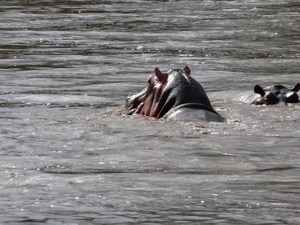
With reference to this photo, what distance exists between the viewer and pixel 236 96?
30.9ft

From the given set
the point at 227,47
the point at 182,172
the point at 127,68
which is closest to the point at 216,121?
the point at 182,172

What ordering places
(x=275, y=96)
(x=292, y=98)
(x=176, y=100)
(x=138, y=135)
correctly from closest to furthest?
1. (x=138, y=135)
2. (x=176, y=100)
3. (x=292, y=98)
4. (x=275, y=96)

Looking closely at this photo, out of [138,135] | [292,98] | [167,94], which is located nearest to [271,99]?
[292,98]

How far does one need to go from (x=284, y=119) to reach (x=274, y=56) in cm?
584

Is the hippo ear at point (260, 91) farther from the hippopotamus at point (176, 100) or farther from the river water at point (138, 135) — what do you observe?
the hippopotamus at point (176, 100)

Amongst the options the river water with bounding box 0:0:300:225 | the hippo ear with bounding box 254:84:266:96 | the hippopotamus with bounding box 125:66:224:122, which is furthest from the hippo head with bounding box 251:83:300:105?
the hippopotamus with bounding box 125:66:224:122

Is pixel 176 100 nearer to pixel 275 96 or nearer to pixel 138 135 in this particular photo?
pixel 138 135

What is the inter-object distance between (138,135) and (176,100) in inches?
34.3

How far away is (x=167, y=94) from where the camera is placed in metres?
7.62

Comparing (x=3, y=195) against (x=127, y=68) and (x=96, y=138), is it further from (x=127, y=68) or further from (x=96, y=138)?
(x=127, y=68)

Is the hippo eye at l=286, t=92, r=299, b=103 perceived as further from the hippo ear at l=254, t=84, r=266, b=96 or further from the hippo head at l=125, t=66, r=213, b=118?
the hippo head at l=125, t=66, r=213, b=118

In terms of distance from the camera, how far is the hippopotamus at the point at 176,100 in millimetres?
7258

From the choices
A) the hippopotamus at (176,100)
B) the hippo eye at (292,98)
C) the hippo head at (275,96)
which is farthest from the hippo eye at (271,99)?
the hippopotamus at (176,100)

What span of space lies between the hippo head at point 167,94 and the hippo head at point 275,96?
44.1 inches
